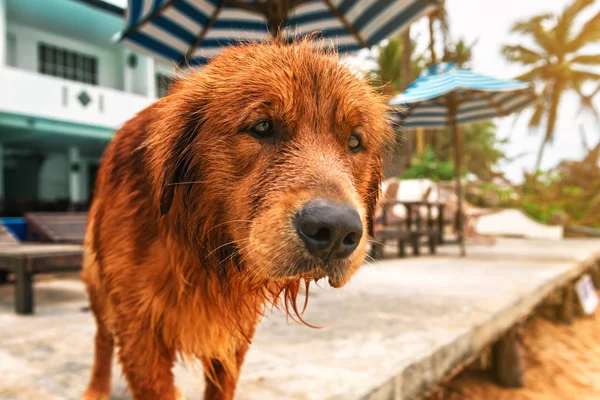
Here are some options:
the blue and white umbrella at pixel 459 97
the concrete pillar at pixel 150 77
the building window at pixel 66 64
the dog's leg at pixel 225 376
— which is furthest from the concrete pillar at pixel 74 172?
the dog's leg at pixel 225 376

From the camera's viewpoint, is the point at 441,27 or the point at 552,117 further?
the point at 552,117

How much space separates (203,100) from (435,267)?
17.6 ft

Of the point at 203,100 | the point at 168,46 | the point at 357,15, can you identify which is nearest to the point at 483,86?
the point at 357,15

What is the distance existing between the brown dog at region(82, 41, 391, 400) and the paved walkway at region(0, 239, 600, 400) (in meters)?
0.32

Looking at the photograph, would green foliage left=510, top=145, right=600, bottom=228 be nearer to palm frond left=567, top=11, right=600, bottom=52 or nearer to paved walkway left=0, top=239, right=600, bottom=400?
palm frond left=567, top=11, right=600, bottom=52

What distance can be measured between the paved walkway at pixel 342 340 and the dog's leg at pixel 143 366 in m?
0.55

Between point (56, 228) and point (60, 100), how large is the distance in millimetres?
8369

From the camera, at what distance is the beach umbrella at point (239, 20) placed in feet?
11.5

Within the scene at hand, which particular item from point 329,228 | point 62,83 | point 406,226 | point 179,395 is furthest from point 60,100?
point 329,228

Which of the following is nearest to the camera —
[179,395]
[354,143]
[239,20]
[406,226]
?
[354,143]

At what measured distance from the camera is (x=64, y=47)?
13945 mm

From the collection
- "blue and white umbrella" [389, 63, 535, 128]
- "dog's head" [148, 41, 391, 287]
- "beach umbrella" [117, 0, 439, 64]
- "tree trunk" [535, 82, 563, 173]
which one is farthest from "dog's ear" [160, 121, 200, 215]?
"tree trunk" [535, 82, 563, 173]

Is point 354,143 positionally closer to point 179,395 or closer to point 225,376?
point 225,376

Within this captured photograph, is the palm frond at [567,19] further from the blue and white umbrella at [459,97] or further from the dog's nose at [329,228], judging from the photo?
the dog's nose at [329,228]
